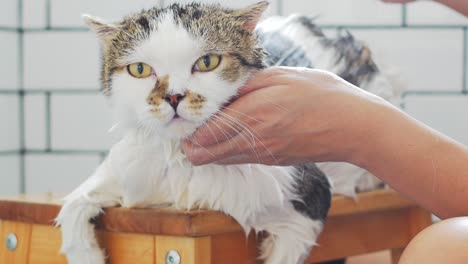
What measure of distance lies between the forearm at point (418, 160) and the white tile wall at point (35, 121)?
0.92 meters

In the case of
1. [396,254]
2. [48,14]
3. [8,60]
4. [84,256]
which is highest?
[48,14]

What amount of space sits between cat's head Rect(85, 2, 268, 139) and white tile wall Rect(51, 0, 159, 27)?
714 mm

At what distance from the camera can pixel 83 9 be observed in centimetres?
162

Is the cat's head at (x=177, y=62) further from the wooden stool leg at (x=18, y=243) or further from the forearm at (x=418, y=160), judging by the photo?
the wooden stool leg at (x=18, y=243)

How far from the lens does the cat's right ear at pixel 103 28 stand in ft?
2.96

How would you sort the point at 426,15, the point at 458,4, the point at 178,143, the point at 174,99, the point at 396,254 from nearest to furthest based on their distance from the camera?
the point at 174,99, the point at 178,143, the point at 458,4, the point at 396,254, the point at 426,15

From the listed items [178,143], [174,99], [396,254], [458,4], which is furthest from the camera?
[396,254]

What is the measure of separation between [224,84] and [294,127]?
103 mm

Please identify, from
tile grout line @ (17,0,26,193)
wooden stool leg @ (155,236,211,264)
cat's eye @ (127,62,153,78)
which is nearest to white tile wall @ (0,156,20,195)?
tile grout line @ (17,0,26,193)

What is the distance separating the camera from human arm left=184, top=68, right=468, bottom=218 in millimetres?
875

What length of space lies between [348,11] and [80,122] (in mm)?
635

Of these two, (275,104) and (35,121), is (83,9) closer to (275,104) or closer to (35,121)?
(35,121)

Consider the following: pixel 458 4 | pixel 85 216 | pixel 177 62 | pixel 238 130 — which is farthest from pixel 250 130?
pixel 458 4

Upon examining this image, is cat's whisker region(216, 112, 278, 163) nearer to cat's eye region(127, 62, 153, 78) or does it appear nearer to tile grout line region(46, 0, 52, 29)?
cat's eye region(127, 62, 153, 78)
